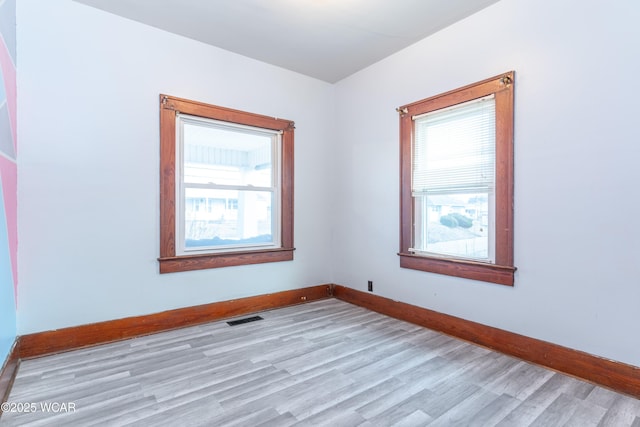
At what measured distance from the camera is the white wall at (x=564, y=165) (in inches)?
79.4

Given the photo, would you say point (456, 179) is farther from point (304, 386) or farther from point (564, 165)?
point (304, 386)

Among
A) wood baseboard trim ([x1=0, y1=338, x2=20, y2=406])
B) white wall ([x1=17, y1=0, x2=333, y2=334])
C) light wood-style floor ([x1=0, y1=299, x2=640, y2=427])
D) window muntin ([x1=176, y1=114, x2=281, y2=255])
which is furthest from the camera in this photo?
window muntin ([x1=176, y1=114, x2=281, y2=255])

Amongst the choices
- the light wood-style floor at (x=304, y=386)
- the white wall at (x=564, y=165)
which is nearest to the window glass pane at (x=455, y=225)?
the white wall at (x=564, y=165)

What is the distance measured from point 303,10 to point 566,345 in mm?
3243

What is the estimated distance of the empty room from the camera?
2.00m

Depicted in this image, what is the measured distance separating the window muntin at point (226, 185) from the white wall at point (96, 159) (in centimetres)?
26

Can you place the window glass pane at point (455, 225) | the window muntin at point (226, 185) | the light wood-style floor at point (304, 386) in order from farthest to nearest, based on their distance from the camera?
the window muntin at point (226, 185) < the window glass pane at point (455, 225) < the light wood-style floor at point (304, 386)

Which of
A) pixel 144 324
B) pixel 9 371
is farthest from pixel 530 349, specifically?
pixel 9 371

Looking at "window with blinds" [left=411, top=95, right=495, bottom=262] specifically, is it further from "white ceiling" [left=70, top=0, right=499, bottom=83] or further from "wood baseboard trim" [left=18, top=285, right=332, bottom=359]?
"wood baseboard trim" [left=18, top=285, right=332, bottom=359]

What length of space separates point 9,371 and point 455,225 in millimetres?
3495

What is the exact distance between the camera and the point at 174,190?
10.2 ft

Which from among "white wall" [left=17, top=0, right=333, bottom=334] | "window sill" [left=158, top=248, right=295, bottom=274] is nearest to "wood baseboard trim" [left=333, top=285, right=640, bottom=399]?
"window sill" [left=158, top=248, right=295, bottom=274]

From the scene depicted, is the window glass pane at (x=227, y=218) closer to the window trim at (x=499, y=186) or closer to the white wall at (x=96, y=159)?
the white wall at (x=96, y=159)

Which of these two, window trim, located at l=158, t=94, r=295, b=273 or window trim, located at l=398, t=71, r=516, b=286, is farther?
window trim, located at l=158, t=94, r=295, b=273
